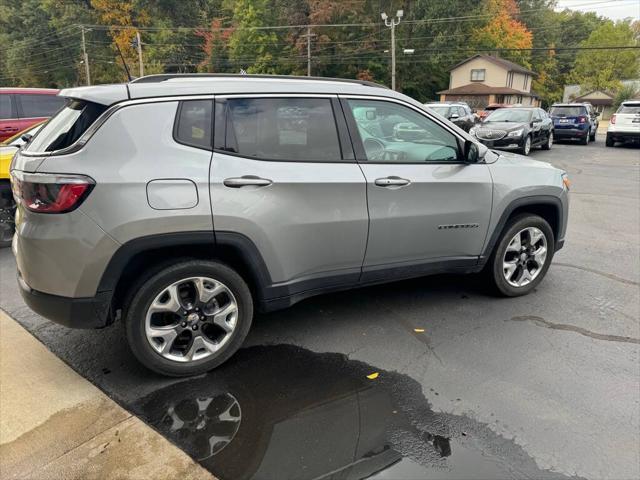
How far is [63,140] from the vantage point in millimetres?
2939

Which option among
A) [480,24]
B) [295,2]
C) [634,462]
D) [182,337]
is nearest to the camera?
[634,462]

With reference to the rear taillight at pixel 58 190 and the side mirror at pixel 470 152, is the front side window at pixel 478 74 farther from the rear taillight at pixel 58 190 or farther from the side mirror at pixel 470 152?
the rear taillight at pixel 58 190

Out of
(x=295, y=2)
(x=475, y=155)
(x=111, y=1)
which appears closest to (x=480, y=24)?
(x=295, y=2)

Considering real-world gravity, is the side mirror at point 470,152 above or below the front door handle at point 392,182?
above

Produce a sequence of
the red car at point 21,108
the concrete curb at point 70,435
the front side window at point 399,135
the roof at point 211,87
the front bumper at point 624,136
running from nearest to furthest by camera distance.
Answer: the concrete curb at point 70,435 → the roof at point 211,87 → the front side window at point 399,135 → the red car at point 21,108 → the front bumper at point 624,136

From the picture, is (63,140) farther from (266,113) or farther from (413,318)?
(413,318)

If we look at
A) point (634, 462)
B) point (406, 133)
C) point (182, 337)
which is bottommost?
point (634, 462)

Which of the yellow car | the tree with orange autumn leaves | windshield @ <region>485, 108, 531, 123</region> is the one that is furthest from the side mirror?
the tree with orange autumn leaves

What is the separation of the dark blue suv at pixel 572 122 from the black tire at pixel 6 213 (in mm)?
20567

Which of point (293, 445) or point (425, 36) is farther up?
point (425, 36)

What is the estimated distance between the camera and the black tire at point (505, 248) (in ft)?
14.2

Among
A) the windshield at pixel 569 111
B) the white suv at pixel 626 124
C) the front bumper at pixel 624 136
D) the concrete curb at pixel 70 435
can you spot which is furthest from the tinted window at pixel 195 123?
the windshield at pixel 569 111

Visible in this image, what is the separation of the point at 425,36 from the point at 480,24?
727cm

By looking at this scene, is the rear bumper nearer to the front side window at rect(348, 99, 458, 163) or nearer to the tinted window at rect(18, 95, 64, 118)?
the front side window at rect(348, 99, 458, 163)
